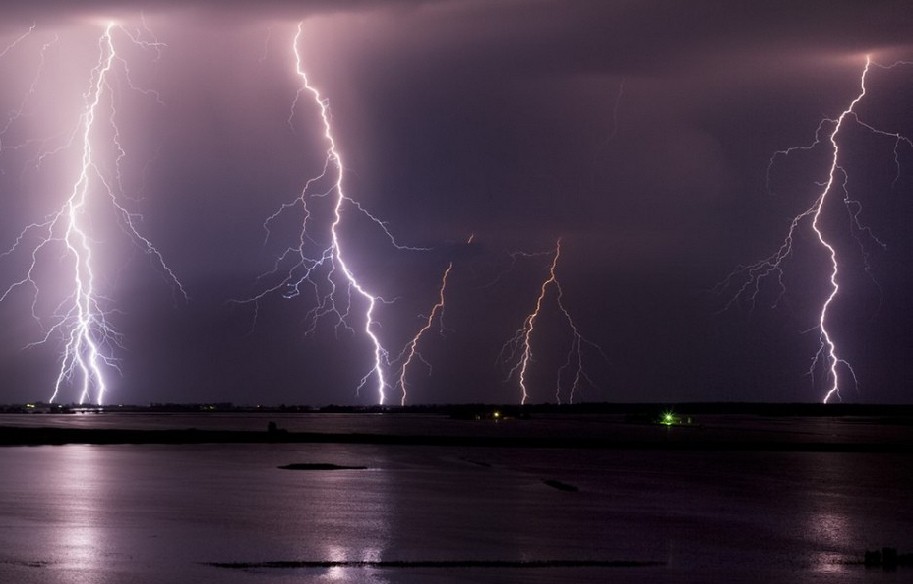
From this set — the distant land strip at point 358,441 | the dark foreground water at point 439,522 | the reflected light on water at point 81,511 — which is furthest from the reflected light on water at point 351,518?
the distant land strip at point 358,441

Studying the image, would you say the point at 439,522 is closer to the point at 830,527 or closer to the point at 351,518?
the point at 351,518

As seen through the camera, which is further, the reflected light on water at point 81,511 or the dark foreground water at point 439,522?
the reflected light on water at point 81,511

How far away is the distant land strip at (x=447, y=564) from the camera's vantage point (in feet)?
47.1

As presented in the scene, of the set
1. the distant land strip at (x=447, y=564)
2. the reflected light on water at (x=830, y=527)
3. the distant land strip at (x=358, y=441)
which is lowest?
the distant land strip at (x=447, y=564)

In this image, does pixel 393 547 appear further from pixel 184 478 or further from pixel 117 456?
pixel 117 456

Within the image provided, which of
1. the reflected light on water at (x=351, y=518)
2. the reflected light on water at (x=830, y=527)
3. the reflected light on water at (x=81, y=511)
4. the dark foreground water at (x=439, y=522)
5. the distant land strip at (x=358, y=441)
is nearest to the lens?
the reflected light on water at (x=351, y=518)

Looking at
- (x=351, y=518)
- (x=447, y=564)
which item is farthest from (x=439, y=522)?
(x=447, y=564)

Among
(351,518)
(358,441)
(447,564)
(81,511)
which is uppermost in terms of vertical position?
(358,441)

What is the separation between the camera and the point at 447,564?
1479 centimetres

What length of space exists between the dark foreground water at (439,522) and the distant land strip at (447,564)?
4cm

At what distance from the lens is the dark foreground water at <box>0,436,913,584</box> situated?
14.3 meters

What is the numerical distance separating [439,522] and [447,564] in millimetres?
4899

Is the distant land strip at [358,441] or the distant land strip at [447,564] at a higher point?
the distant land strip at [358,441]

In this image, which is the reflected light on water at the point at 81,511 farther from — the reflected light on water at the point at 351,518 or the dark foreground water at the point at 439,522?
the reflected light on water at the point at 351,518
